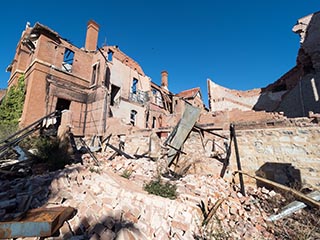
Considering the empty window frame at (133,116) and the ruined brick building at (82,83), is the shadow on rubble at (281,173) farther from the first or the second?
the empty window frame at (133,116)

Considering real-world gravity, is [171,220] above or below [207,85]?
below

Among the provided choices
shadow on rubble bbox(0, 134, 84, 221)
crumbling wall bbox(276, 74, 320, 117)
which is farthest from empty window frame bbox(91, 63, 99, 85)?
crumbling wall bbox(276, 74, 320, 117)

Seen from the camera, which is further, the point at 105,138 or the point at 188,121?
the point at 105,138

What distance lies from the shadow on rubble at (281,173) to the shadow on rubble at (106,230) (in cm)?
494

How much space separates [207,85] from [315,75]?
10.1 m

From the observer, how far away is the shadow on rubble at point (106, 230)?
9.84 feet

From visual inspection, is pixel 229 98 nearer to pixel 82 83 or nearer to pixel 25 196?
pixel 82 83

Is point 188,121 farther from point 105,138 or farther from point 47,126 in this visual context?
point 47,126

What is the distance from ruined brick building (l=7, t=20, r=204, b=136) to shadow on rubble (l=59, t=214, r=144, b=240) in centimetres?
1005

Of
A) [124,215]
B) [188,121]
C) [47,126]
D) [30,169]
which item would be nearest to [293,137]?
[188,121]

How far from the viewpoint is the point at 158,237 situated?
10.9 feet

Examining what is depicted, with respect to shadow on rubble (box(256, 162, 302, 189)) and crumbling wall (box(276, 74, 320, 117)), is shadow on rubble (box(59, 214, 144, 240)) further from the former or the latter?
crumbling wall (box(276, 74, 320, 117))

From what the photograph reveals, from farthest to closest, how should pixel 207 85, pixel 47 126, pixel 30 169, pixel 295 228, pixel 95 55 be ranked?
pixel 207 85, pixel 95 55, pixel 47 126, pixel 30 169, pixel 295 228

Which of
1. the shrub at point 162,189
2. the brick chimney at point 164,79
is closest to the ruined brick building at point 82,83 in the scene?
the brick chimney at point 164,79
